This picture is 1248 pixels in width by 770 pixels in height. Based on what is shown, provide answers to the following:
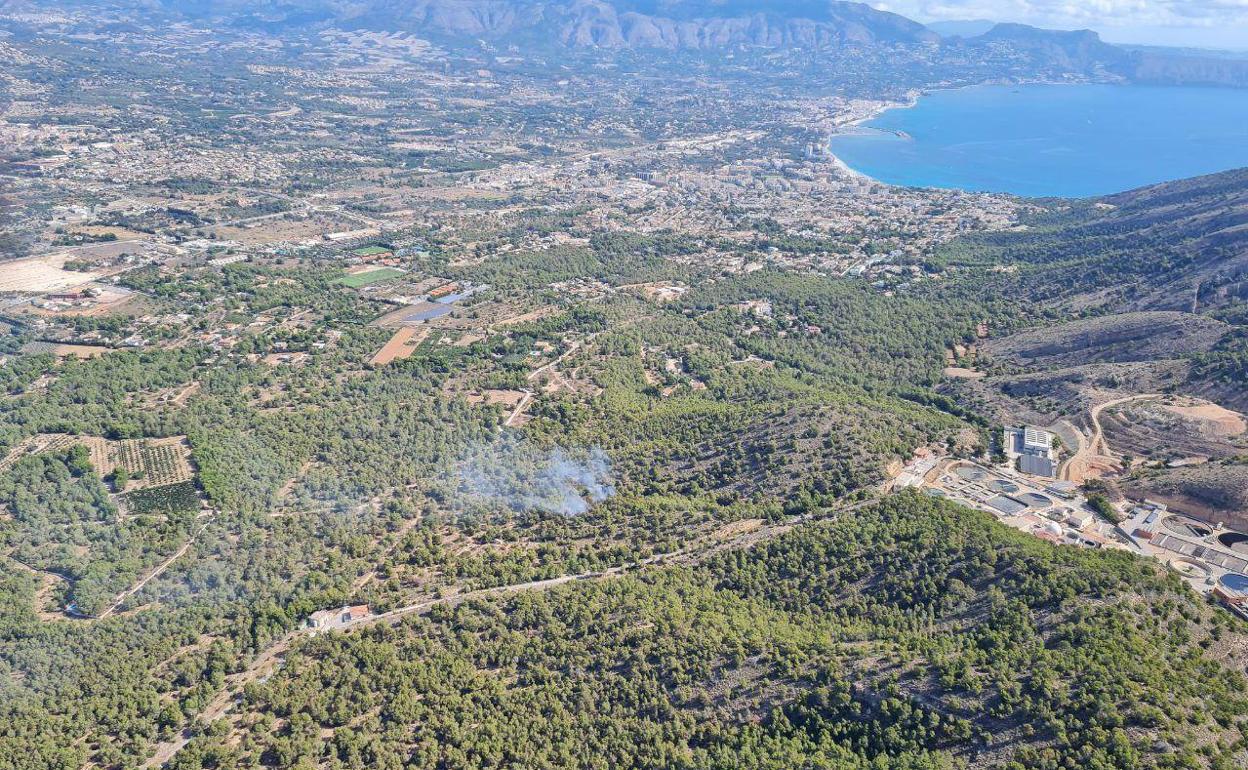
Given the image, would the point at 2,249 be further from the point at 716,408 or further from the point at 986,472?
the point at 986,472

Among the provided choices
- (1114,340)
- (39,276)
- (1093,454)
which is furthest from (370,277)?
(1114,340)

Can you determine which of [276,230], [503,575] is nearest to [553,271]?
[276,230]

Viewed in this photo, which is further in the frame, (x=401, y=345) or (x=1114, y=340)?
(x=401, y=345)

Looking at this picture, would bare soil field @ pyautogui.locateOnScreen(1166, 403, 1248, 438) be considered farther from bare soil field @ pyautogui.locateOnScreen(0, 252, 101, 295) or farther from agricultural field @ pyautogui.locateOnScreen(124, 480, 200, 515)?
bare soil field @ pyautogui.locateOnScreen(0, 252, 101, 295)

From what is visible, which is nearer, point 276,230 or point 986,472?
point 986,472

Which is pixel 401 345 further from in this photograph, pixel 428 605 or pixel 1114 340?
pixel 1114 340

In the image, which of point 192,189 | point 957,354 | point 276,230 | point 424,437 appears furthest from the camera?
point 192,189

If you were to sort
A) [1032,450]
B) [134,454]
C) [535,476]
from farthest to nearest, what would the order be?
[134,454] < [535,476] < [1032,450]

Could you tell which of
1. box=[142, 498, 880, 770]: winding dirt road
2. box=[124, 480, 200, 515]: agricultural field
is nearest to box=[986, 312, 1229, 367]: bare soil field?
box=[142, 498, 880, 770]: winding dirt road
